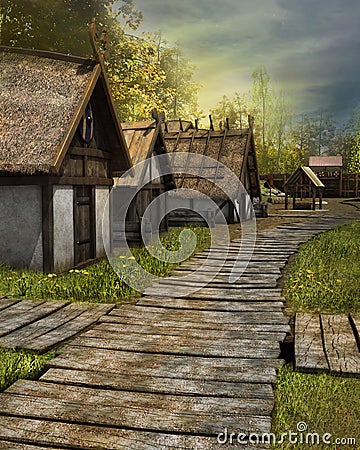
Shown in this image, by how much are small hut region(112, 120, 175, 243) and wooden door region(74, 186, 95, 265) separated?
A: 7.52 ft

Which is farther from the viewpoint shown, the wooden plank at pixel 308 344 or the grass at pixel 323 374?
the wooden plank at pixel 308 344

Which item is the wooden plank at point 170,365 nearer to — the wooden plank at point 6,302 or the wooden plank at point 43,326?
the wooden plank at point 43,326

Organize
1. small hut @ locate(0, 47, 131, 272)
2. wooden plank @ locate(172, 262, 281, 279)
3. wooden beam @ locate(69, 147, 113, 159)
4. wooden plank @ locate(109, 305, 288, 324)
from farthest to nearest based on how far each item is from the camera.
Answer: wooden beam @ locate(69, 147, 113, 159), wooden plank @ locate(172, 262, 281, 279), small hut @ locate(0, 47, 131, 272), wooden plank @ locate(109, 305, 288, 324)

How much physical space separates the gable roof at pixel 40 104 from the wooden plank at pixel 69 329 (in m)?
3.03

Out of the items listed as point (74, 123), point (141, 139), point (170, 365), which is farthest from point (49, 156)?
point (141, 139)

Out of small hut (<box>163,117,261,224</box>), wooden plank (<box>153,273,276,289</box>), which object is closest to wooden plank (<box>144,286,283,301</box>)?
wooden plank (<box>153,273,276,289</box>)

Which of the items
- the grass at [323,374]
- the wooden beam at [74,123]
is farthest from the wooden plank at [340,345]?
the wooden beam at [74,123]

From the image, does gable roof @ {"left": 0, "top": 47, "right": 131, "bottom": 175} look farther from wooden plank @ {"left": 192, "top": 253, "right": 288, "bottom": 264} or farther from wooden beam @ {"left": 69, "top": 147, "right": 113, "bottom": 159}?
wooden plank @ {"left": 192, "top": 253, "right": 288, "bottom": 264}

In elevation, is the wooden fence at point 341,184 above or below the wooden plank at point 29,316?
above

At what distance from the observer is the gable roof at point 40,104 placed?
9438 mm

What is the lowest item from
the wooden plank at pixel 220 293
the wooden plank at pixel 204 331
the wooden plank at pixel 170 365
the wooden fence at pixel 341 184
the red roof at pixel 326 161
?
A: the wooden plank at pixel 170 365

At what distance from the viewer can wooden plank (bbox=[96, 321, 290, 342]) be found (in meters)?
6.13

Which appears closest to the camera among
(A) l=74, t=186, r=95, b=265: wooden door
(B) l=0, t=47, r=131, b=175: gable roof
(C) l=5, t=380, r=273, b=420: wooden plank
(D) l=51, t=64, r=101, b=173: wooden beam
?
(C) l=5, t=380, r=273, b=420: wooden plank

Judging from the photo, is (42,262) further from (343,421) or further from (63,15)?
(63,15)
